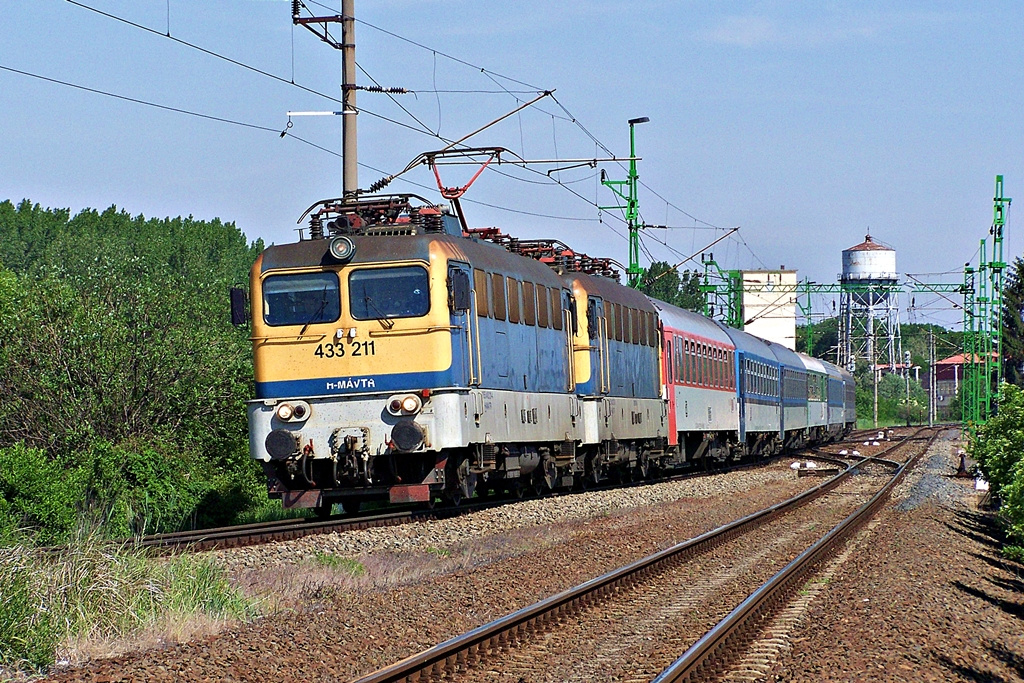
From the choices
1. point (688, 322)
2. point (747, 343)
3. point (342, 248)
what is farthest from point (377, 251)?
point (747, 343)

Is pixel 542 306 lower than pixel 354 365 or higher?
higher

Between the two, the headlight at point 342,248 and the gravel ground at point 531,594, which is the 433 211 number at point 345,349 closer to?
the headlight at point 342,248

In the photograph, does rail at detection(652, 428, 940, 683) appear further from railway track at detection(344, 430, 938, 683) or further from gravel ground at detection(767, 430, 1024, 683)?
gravel ground at detection(767, 430, 1024, 683)

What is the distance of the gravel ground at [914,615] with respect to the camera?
353 inches

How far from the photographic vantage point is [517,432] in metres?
19.7

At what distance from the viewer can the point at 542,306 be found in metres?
21.3

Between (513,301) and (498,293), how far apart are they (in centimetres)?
67

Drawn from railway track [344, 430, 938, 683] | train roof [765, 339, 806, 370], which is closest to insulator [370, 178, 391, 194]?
railway track [344, 430, 938, 683]

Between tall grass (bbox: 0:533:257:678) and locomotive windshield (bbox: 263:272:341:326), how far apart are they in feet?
21.1

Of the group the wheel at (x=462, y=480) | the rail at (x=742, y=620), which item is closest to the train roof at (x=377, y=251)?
the wheel at (x=462, y=480)

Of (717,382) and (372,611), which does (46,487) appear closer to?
(372,611)

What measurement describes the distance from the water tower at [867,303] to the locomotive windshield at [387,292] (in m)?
73.1

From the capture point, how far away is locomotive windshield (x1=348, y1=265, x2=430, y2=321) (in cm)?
1739

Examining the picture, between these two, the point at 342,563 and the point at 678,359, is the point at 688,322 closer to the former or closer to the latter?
the point at 678,359
